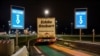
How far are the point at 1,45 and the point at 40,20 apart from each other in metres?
26.9

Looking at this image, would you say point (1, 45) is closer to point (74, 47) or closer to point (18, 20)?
point (18, 20)

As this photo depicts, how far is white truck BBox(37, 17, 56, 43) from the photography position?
4503 cm

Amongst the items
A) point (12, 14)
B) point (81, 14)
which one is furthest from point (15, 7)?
point (81, 14)

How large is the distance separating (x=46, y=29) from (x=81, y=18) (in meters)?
9.44

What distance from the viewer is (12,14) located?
91.4 ft

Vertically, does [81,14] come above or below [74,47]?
above

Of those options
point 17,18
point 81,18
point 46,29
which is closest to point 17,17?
point 17,18

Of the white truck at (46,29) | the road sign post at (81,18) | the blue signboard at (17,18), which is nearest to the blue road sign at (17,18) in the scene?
the blue signboard at (17,18)

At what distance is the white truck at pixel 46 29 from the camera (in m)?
45.0

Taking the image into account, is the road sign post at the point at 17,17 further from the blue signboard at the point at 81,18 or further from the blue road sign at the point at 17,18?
the blue signboard at the point at 81,18

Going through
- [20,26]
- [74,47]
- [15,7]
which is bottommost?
[74,47]

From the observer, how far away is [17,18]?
2852 centimetres

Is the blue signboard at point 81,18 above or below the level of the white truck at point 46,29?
above

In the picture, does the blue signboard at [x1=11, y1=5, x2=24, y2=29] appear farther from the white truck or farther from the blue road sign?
the white truck
